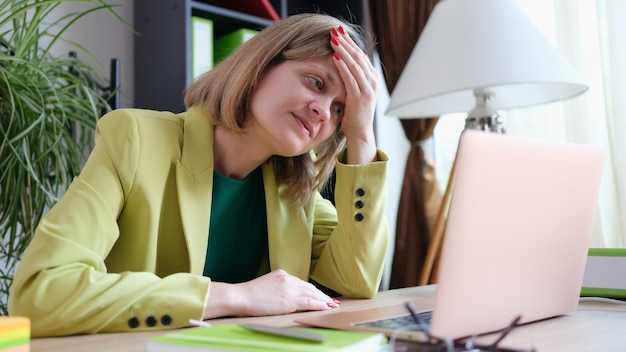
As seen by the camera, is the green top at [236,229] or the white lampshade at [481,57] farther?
the white lampshade at [481,57]

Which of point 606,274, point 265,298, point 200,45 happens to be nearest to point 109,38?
point 200,45

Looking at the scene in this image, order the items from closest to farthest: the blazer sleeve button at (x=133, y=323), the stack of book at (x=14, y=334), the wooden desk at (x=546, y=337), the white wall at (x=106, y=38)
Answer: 1. the stack of book at (x=14, y=334)
2. the wooden desk at (x=546, y=337)
3. the blazer sleeve button at (x=133, y=323)
4. the white wall at (x=106, y=38)


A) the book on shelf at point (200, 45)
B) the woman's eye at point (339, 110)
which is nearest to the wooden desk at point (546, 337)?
the woman's eye at point (339, 110)

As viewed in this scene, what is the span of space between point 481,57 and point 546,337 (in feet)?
3.69

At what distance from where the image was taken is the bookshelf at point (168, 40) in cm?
216

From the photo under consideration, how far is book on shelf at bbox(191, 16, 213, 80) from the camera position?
2.18 metres

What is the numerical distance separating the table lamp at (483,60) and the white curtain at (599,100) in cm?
24

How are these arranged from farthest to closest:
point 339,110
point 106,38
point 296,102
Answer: point 106,38 → point 339,110 → point 296,102

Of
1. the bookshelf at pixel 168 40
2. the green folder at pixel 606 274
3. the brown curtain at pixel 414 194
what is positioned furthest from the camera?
the brown curtain at pixel 414 194

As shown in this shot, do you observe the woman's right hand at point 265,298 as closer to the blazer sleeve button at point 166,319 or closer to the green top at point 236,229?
the blazer sleeve button at point 166,319

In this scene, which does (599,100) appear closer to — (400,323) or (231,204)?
(231,204)

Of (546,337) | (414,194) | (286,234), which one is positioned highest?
(414,194)

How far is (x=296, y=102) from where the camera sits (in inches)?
49.7

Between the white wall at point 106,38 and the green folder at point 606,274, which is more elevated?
the white wall at point 106,38
